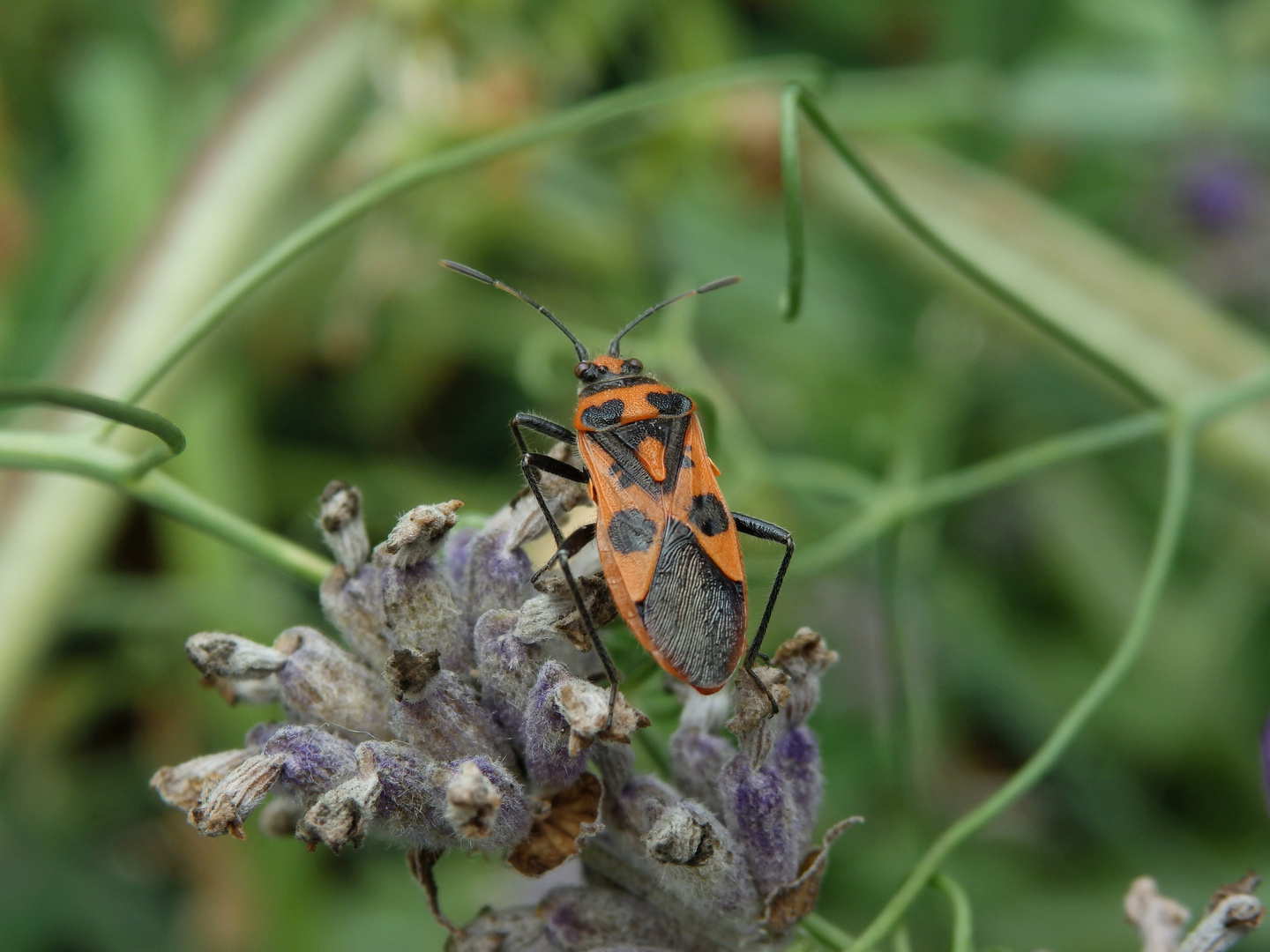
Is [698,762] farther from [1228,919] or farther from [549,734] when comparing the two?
[1228,919]

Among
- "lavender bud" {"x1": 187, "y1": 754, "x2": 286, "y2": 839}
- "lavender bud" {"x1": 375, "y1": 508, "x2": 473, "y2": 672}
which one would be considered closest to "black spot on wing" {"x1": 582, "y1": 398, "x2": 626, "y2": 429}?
"lavender bud" {"x1": 375, "y1": 508, "x2": 473, "y2": 672}

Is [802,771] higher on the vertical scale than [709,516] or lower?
lower

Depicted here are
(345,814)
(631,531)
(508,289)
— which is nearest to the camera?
(345,814)

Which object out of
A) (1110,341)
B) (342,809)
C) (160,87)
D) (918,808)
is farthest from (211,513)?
(160,87)

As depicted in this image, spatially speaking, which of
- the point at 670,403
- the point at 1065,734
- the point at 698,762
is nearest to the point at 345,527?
the point at 698,762

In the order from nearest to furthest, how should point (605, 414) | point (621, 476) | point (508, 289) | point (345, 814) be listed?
point (345, 814)
point (621, 476)
point (605, 414)
point (508, 289)

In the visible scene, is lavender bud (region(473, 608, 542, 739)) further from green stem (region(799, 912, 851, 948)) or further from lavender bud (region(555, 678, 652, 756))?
green stem (region(799, 912, 851, 948))

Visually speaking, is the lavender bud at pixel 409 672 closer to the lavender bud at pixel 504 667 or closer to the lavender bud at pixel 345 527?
the lavender bud at pixel 504 667

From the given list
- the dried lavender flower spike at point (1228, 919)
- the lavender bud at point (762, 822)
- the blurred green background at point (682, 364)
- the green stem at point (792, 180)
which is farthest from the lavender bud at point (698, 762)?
the blurred green background at point (682, 364)
